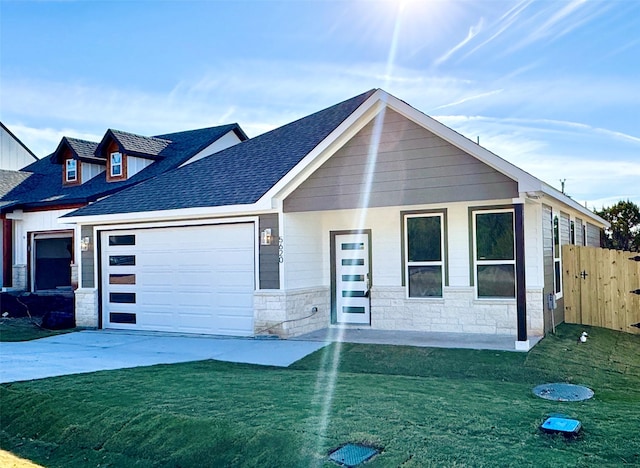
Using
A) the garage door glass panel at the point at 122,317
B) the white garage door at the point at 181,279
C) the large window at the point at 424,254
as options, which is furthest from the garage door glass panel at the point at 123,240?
the large window at the point at 424,254

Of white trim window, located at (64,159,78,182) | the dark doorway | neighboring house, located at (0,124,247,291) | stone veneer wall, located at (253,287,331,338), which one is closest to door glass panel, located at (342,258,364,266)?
stone veneer wall, located at (253,287,331,338)

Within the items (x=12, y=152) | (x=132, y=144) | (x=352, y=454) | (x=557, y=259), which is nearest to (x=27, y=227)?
(x=132, y=144)

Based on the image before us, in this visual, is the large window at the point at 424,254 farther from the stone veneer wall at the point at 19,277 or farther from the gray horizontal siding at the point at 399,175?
the stone veneer wall at the point at 19,277

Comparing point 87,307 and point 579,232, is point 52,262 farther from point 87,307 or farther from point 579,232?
point 579,232

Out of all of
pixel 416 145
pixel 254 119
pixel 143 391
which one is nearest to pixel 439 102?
pixel 416 145

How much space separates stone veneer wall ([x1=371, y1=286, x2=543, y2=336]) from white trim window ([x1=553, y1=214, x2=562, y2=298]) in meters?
1.74

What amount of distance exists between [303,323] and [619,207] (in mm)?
21435

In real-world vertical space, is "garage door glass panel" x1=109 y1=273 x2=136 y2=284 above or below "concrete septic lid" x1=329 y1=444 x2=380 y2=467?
above

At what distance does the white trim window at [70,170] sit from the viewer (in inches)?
784

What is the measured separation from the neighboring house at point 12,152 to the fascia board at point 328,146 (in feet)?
66.2

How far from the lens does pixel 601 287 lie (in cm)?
1309

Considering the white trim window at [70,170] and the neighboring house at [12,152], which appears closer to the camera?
the white trim window at [70,170]

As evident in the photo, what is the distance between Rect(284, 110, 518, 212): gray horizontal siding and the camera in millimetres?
10055

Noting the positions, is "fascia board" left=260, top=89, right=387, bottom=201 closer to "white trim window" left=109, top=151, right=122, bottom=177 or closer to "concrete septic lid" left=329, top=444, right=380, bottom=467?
"concrete septic lid" left=329, top=444, right=380, bottom=467
